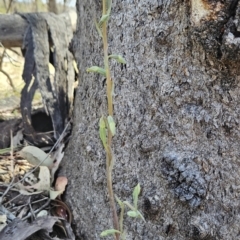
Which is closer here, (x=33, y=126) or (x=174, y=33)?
(x=174, y=33)

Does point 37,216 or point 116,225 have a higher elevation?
point 116,225

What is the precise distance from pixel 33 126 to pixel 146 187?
2.44 ft

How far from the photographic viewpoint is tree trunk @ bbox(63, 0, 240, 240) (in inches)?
35.0

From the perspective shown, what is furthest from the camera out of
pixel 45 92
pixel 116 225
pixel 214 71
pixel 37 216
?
pixel 45 92

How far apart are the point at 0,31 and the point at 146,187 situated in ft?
3.45

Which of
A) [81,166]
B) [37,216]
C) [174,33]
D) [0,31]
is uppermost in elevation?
[174,33]

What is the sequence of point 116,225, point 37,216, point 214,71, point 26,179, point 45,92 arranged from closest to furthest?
point 116,225, point 214,71, point 37,216, point 26,179, point 45,92

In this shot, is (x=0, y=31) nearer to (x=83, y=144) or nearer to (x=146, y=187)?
(x=83, y=144)

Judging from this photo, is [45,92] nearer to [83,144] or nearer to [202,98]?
[83,144]

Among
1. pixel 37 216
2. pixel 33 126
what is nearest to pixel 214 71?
pixel 37 216

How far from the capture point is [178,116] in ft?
3.10

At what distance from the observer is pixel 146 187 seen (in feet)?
3.25

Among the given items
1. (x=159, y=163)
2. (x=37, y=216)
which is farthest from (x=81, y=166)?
(x=159, y=163)

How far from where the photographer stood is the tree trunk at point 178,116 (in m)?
0.89
